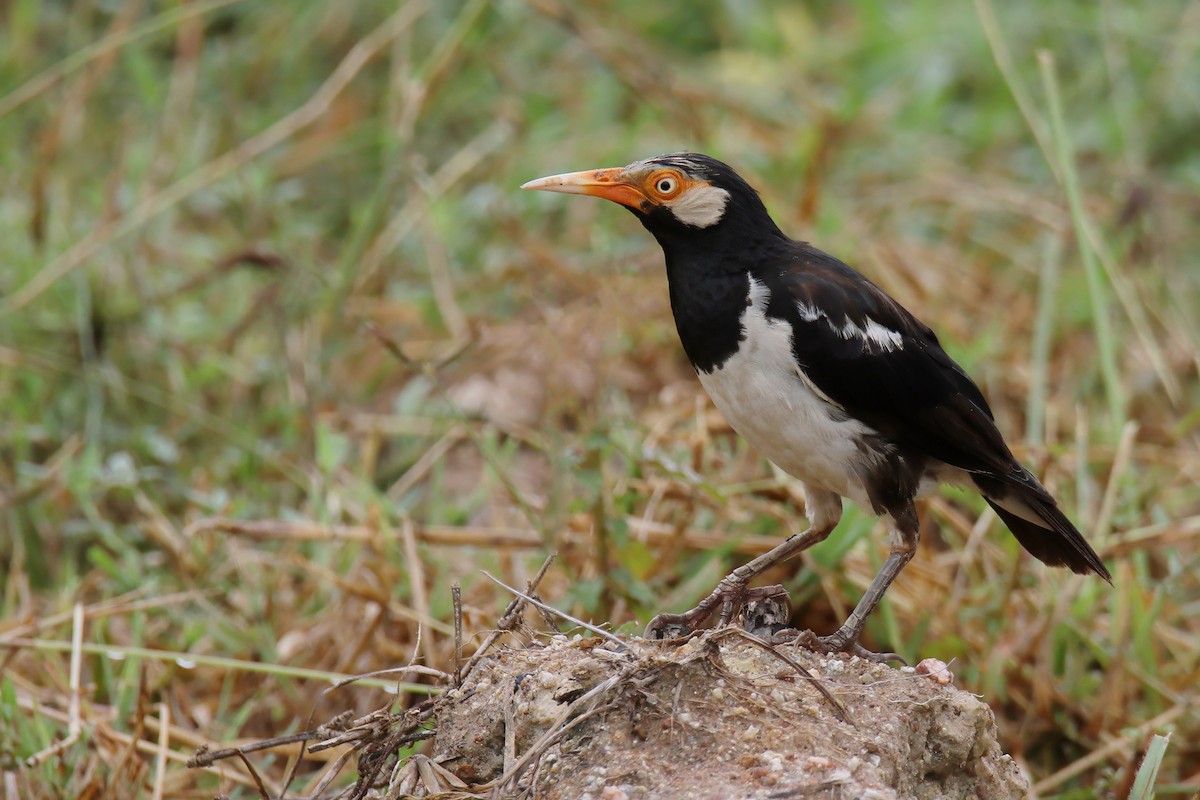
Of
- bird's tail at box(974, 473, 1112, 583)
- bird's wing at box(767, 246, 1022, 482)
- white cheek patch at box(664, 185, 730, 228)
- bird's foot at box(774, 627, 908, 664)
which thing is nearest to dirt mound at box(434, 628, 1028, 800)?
bird's foot at box(774, 627, 908, 664)

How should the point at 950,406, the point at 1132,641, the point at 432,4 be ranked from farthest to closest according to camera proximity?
the point at 432,4 → the point at 1132,641 → the point at 950,406

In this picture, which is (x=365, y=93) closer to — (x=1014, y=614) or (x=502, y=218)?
(x=502, y=218)

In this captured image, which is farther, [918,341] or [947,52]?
[947,52]

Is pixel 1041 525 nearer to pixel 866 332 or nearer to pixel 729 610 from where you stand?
pixel 866 332

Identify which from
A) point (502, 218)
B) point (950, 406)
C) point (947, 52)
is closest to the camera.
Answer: point (950, 406)

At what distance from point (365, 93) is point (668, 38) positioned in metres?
2.00

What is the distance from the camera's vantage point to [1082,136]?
745cm

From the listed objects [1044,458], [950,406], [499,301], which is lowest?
[499,301]

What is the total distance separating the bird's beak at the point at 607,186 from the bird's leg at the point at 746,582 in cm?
83

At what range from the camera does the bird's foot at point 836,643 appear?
312 cm

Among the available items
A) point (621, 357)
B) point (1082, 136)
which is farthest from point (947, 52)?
point (621, 357)

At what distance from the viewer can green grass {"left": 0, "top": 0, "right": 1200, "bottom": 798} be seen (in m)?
4.04

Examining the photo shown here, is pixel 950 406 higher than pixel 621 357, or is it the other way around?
pixel 950 406

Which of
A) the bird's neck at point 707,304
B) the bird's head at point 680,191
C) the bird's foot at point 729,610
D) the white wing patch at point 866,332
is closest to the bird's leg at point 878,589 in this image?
the bird's foot at point 729,610
